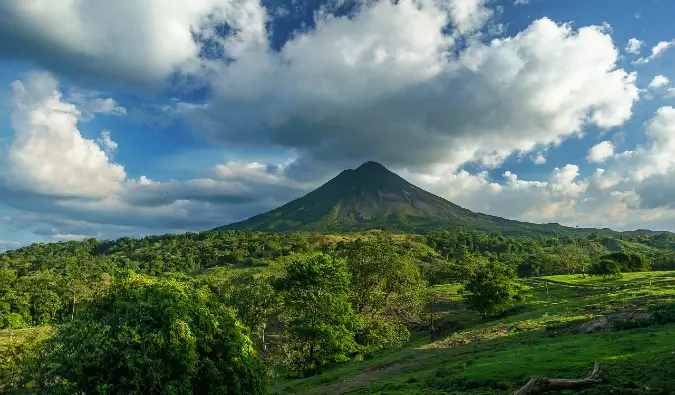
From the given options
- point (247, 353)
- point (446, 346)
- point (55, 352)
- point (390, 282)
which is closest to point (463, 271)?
point (390, 282)

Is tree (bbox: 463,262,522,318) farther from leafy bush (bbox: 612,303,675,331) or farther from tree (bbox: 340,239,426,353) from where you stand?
leafy bush (bbox: 612,303,675,331)

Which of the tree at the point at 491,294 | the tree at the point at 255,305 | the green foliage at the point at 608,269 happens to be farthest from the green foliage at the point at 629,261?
the tree at the point at 255,305

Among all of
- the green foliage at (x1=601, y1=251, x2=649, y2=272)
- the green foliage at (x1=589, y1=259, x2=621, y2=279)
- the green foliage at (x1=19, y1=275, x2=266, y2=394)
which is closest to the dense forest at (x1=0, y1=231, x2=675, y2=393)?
the green foliage at (x1=19, y1=275, x2=266, y2=394)

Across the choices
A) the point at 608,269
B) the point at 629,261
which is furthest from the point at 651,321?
the point at 629,261

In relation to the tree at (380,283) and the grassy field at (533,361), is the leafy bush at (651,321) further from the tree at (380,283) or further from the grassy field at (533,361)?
the tree at (380,283)

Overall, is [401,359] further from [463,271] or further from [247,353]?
[463,271]

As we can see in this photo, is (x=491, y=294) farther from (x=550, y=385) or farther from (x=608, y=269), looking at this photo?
(x=550, y=385)

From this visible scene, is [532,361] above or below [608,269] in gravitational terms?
below
